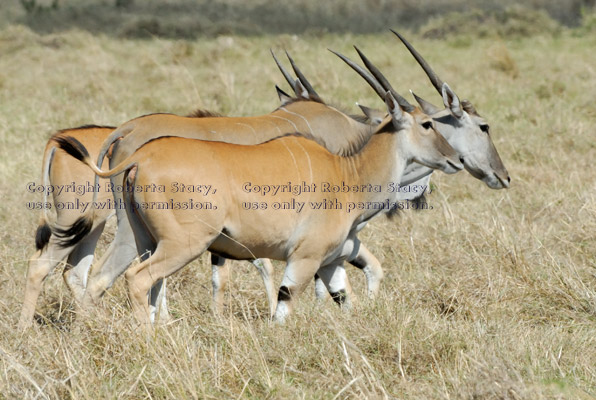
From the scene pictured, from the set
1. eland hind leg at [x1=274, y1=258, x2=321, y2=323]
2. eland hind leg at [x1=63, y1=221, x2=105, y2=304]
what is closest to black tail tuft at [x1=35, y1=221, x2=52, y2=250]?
eland hind leg at [x1=63, y1=221, x2=105, y2=304]

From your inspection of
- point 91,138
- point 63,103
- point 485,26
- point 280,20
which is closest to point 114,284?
point 91,138

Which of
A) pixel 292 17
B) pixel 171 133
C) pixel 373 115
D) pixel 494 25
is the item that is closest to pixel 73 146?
pixel 171 133

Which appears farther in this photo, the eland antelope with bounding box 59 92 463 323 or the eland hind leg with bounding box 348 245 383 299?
the eland hind leg with bounding box 348 245 383 299

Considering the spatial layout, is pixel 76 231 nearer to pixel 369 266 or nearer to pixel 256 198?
pixel 256 198

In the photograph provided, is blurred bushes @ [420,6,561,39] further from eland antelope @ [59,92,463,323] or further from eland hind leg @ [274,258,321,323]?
eland hind leg @ [274,258,321,323]

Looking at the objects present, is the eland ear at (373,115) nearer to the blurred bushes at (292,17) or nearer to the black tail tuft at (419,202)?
the black tail tuft at (419,202)

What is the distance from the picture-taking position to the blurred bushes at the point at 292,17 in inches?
675

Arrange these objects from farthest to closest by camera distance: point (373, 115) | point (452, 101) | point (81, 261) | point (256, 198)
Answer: point (373, 115), point (452, 101), point (81, 261), point (256, 198)

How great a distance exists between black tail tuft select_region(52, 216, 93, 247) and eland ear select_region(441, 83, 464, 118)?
2.17 m

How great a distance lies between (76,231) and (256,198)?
1.16 metres

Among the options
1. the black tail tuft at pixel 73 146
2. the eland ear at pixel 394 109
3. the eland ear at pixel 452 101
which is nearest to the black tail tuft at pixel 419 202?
the eland ear at pixel 452 101

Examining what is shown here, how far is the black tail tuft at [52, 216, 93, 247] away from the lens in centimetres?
464

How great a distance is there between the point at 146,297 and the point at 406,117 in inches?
63.1

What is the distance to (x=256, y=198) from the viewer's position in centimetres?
398
